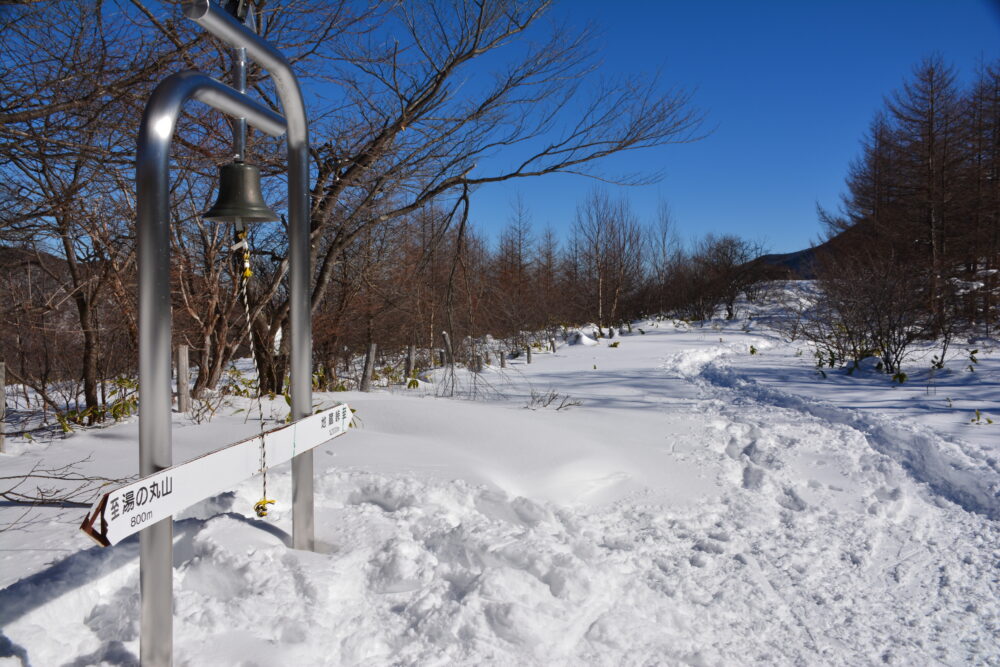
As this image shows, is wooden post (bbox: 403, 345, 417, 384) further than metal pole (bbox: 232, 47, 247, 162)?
Yes

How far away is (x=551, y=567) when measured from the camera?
2.95 m

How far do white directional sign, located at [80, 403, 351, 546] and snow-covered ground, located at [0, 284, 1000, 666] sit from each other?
0.60 m

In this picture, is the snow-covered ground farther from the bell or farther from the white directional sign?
the bell

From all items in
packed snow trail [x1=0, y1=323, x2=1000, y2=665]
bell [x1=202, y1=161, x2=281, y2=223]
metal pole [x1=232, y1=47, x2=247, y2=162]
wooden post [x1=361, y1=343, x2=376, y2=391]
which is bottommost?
packed snow trail [x1=0, y1=323, x2=1000, y2=665]

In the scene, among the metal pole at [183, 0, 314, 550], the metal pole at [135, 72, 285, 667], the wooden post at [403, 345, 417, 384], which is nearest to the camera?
the metal pole at [135, 72, 285, 667]

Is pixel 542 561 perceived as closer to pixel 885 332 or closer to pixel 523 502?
pixel 523 502

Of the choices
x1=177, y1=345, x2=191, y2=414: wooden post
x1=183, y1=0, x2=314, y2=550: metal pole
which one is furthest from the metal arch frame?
x1=177, y1=345, x2=191, y2=414: wooden post

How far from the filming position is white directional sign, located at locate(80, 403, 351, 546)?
1579mm

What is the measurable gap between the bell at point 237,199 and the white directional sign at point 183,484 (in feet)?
2.97

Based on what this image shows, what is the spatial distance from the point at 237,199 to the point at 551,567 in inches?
86.2

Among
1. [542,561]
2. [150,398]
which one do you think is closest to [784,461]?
[542,561]

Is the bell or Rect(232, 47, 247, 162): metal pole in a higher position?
Rect(232, 47, 247, 162): metal pole

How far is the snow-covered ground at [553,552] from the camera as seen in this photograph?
2.35 meters

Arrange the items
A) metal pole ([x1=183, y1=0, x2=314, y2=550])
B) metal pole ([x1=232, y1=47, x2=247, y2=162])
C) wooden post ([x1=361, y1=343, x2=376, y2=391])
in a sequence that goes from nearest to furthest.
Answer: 1. metal pole ([x1=232, y1=47, x2=247, y2=162])
2. metal pole ([x1=183, y1=0, x2=314, y2=550])
3. wooden post ([x1=361, y1=343, x2=376, y2=391])
